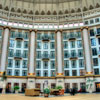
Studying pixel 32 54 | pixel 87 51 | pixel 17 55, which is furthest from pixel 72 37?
pixel 17 55

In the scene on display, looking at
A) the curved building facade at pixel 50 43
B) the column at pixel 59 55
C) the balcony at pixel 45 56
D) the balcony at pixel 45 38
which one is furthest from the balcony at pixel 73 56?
the balcony at pixel 45 38

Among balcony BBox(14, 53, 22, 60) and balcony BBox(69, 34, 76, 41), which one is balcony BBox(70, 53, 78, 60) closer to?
balcony BBox(69, 34, 76, 41)

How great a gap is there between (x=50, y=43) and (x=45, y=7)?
13.8 meters

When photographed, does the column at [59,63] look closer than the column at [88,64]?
No

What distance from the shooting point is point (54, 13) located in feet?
160

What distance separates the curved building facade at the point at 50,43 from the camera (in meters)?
41.5

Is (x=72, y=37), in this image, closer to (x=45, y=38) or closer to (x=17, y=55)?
(x=45, y=38)

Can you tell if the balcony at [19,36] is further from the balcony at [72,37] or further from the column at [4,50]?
the balcony at [72,37]

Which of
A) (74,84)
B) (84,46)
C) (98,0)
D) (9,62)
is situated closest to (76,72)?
(74,84)

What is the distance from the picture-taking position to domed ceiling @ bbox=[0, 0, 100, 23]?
46.1m

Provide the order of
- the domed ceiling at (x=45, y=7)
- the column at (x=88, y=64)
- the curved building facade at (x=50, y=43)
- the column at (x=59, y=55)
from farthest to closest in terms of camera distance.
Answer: the domed ceiling at (x=45, y=7)
the column at (x=59, y=55)
the curved building facade at (x=50, y=43)
the column at (x=88, y=64)

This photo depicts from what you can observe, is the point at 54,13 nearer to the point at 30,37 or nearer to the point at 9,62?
the point at 30,37

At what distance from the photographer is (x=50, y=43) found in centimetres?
4659

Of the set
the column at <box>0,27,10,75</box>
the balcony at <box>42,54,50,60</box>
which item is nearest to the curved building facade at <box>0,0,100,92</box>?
the column at <box>0,27,10,75</box>
